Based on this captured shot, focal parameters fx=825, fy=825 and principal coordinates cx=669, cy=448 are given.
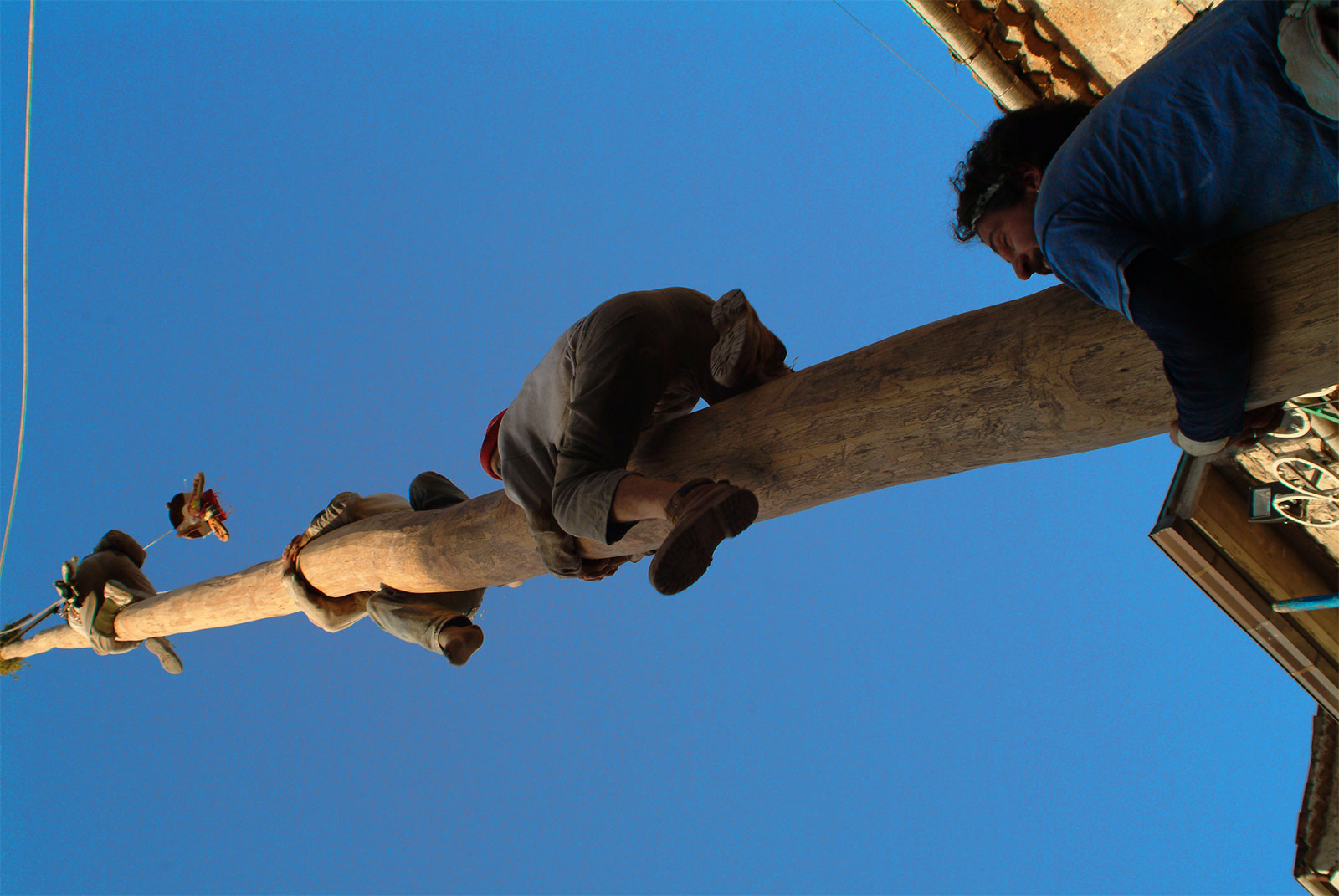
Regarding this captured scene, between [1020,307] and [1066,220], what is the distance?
0.49m

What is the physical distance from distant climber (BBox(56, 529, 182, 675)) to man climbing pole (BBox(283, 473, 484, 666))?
8.31 ft

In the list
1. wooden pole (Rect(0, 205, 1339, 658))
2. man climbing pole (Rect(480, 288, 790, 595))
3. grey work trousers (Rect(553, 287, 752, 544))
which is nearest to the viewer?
wooden pole (Rect(0, 205, 1339, 658))

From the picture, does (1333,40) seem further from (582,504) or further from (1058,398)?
(582,504)

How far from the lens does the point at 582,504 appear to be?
8.69 feet

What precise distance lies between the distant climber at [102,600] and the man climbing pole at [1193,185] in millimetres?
7082

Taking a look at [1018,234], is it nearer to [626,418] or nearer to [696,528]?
[696,528]

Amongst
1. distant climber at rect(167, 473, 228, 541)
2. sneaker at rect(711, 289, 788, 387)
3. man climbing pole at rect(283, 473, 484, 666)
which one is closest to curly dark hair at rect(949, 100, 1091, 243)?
sneaker at rect(711, 289, 788, 387)

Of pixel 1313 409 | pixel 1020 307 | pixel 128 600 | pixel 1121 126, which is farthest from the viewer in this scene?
pixel 128 600

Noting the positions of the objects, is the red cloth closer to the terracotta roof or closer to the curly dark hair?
the curly dark hair

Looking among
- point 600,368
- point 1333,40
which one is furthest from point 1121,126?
point 600,368

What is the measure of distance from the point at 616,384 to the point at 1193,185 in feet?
5.62

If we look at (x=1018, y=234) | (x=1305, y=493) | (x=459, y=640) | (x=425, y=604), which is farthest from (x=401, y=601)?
(x=1305, y=493)

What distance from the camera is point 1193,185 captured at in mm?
1752

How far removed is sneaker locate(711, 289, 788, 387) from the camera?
9.52ft
